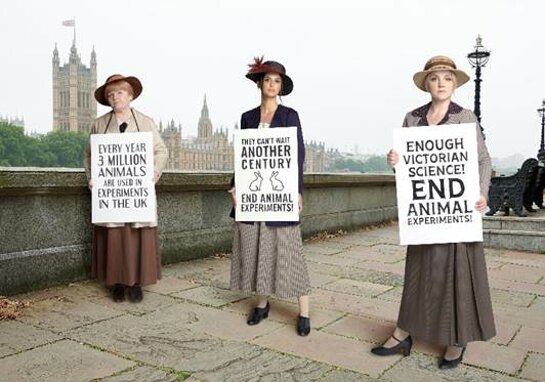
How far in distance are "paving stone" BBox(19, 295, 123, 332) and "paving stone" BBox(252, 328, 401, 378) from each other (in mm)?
1409

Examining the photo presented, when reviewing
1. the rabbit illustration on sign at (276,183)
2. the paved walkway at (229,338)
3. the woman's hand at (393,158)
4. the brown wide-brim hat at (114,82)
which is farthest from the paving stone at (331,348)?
the brown wide-brim hat at (114,82)

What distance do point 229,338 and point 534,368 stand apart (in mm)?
2052

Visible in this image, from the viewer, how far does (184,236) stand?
6734 mm

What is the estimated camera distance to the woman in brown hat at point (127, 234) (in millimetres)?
4688

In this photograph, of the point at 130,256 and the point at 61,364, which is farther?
the point at 130,256

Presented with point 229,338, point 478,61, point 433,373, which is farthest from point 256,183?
point 478,61

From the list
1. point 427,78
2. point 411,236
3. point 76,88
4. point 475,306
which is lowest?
point 475,306

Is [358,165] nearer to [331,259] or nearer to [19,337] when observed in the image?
[331,259]

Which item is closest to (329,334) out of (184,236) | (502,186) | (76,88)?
(184,236)

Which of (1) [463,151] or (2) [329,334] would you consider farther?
(2) [329,334]

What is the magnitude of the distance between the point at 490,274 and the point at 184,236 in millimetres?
3839

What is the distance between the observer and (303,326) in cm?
397

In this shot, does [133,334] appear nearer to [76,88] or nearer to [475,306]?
[475,306]

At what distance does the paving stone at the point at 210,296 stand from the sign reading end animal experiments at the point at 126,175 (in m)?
0.87
